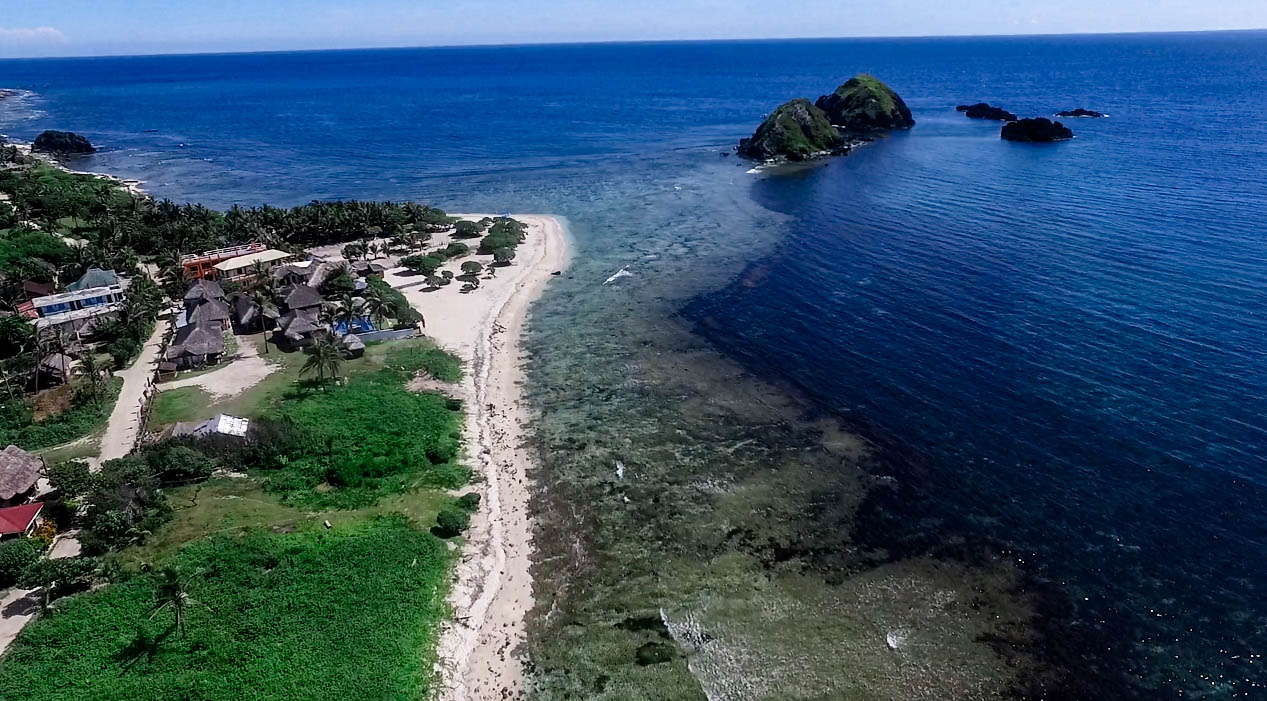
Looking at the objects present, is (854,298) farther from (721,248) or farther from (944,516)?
(944,516)

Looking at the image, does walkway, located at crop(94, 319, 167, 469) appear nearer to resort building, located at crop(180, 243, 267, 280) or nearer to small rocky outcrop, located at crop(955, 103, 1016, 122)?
resort building, located at crop(180, 243, 267, 280)

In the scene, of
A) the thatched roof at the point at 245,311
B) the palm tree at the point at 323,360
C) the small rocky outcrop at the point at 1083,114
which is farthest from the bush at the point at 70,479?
the small rocky outcrop at the point at 1083,114

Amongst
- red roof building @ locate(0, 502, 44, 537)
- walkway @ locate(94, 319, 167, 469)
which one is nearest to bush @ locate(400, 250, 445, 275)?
walkway @ locate(94, 319, 167, 469)

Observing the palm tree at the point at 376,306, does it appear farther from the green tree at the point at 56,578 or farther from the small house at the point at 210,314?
the green tree at the point at 56,578

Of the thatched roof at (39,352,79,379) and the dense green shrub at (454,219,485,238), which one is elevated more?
the dense green shrub at (454,219,485,238)

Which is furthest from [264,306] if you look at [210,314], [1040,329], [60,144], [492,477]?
[60,144]
